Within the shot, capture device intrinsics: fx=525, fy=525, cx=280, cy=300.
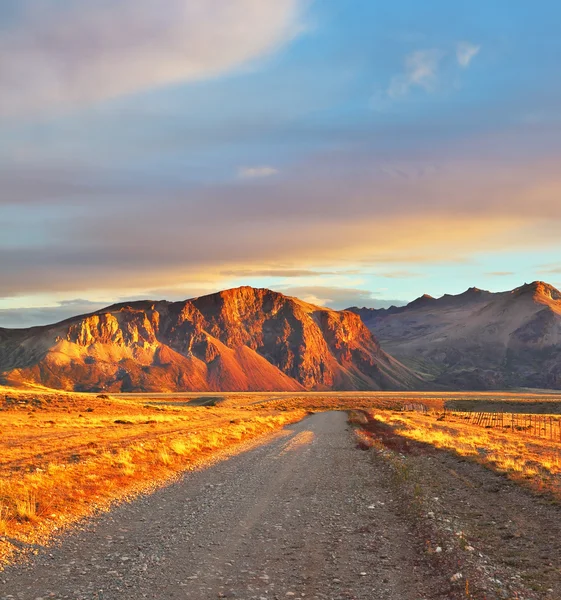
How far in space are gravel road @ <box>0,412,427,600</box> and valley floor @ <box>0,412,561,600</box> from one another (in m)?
0.03

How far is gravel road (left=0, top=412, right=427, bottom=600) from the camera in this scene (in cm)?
849

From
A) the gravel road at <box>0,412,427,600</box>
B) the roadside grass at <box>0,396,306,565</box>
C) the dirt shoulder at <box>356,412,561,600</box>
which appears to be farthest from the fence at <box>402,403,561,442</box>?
the gravel road at <box>0,412,427,600</box>

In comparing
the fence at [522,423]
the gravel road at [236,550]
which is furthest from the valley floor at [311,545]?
the fence at [522,423]

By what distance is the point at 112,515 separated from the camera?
1353 centimetres

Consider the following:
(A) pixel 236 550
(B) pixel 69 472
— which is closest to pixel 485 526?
(A) pixel 236 550

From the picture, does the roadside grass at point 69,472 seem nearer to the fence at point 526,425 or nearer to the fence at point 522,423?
the fence at point 526,425

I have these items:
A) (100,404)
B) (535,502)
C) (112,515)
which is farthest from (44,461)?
(100,404)

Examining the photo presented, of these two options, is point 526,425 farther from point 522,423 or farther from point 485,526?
point 485,526

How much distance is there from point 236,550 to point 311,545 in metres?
1.66

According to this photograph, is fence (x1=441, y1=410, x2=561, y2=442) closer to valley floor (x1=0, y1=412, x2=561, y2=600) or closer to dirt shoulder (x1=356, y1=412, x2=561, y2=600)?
dirt shoulder (x1=356, y1=412, x2=561, y2=600)

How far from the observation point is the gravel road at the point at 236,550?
849 centimetres

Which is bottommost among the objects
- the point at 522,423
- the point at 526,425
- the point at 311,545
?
the point at 522,423

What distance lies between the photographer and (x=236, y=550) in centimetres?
1055

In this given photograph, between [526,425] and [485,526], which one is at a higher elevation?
→ [485,526]
